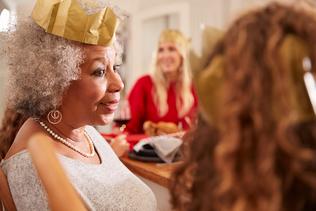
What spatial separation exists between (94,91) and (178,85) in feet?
5.37

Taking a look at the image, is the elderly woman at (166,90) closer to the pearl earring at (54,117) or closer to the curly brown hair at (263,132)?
the pearl earring at (54,117)

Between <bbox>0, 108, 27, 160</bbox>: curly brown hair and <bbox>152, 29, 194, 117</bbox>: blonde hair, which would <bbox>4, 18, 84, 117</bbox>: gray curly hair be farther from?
<bbox>152, 29, 194, 117</bbox>: blonde hair

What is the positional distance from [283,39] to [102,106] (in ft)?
1.92

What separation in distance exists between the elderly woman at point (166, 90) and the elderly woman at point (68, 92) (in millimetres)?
1495

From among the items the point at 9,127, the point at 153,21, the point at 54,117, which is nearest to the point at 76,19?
the point at 54,117

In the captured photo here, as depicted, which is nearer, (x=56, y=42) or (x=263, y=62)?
(x=263, y=62)

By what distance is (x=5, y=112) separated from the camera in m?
0.94

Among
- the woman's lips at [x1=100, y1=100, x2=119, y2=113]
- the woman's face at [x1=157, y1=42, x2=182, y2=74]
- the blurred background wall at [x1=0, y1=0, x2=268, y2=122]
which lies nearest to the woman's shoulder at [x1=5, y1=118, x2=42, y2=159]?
the woman's lips at [x1=100, y1=100, x2=119, y2=113]

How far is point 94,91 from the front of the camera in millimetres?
818

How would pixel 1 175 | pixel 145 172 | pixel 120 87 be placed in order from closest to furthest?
pixel 1 175 < pixel 120 87 < pixel 145 172

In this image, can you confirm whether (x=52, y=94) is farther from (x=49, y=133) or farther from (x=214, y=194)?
(x=214, y=194)

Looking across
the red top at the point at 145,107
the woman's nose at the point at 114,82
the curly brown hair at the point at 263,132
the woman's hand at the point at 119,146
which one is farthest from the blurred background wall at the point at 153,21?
the curly brown hair at the point at 263,132

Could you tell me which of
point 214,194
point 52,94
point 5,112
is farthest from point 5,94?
point 214,194

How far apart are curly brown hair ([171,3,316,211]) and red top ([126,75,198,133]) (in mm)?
1950
